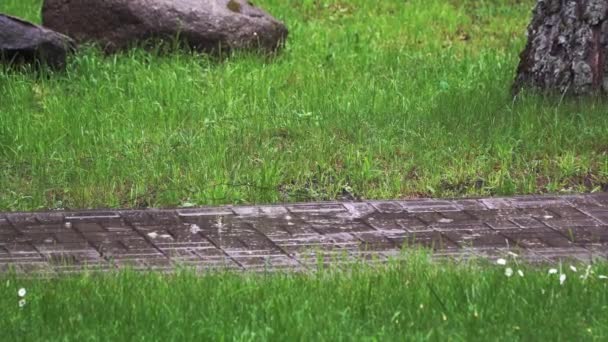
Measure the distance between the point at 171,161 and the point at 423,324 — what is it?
3259 millimetres

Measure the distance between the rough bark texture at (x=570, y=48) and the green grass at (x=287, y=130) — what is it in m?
0.17

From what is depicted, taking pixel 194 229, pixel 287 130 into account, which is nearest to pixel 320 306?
pixel 194 229

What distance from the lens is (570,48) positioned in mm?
8531

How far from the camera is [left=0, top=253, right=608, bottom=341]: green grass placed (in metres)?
4.68

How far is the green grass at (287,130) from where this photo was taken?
736 centimetres

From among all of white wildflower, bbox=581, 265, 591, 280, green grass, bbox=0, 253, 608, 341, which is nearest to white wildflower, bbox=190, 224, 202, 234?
green grass, bbox=0, 253, 608, 341

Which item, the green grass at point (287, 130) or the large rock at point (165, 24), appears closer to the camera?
the green grass at point (287, 130)

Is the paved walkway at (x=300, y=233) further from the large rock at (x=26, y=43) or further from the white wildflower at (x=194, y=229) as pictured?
the large rock at (x=26, y=43)

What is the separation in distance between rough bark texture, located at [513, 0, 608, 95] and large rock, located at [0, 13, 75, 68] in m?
3.93

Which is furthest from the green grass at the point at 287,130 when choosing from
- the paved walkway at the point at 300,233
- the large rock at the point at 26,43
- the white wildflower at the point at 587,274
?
the white wildflower at the point at 587,274

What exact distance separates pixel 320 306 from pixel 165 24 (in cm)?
593

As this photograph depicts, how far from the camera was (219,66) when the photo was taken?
10094 mm

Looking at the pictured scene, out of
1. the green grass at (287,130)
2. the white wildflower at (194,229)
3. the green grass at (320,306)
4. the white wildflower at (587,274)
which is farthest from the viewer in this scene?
the green grass at (287,130)

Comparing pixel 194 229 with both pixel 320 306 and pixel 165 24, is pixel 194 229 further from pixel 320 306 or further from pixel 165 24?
pixel 165 24
